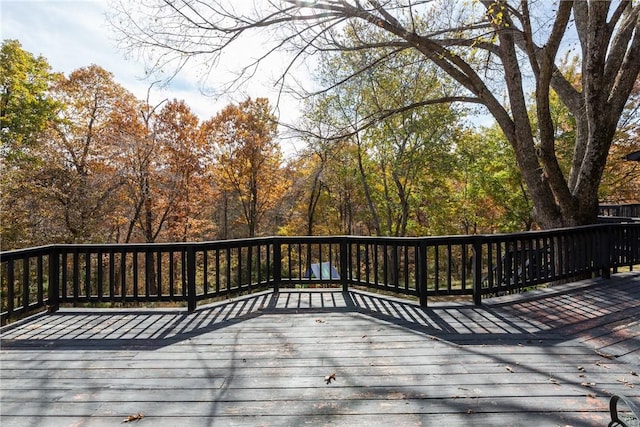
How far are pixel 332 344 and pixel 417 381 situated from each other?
3.13 feet

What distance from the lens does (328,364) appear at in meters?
2.88

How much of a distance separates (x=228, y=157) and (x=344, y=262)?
543 inches

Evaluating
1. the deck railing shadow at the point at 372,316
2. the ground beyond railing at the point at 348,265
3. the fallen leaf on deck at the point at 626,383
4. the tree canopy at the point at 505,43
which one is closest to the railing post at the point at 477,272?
the ground beyond railing at the point at 348,265

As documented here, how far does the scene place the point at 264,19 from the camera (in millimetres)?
5867

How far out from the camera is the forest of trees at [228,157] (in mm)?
11188

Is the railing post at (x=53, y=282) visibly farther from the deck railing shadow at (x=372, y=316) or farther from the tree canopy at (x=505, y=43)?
the tree canopy at (x=505, y=43)

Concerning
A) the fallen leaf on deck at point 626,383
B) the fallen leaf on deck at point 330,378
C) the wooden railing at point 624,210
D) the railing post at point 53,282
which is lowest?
the fallen leaf on deck at point 330,378

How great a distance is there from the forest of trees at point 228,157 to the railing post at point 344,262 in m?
3.98

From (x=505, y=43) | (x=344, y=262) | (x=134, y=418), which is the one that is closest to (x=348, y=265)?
(x=344, y=262)

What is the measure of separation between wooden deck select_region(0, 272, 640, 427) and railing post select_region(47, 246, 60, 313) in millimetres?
205

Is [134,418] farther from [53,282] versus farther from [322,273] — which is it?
[322,273]

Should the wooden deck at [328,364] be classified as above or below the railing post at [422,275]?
below

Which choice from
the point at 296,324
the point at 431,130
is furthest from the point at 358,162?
the point at 296,324

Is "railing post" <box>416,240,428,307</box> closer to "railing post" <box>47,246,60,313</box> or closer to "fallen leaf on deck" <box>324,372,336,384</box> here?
"fallen leaf on deck" <box>324,372,336,384</box>
